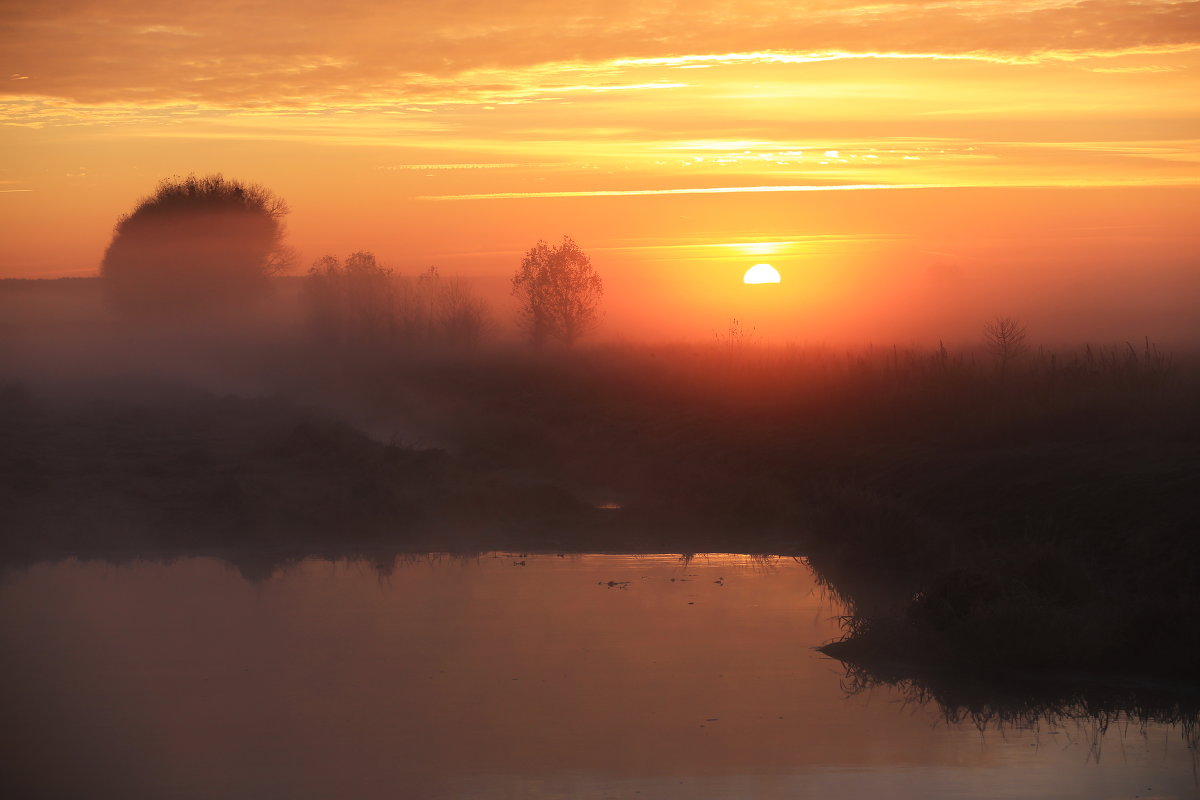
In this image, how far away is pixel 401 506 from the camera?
1912cm

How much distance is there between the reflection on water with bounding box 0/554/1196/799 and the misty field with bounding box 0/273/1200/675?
52.7 inches

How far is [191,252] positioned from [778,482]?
46227 mm

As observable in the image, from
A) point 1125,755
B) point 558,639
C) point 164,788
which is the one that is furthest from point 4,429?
point 1125,755

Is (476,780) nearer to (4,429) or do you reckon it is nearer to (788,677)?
(788,677)

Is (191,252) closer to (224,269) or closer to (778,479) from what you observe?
(224,269)

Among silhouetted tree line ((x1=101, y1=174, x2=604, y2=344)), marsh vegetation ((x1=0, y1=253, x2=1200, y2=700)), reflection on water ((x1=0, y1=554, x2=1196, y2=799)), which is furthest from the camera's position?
silhouetted tree line ((x1=101, y1=174, x2=604, y2=344))

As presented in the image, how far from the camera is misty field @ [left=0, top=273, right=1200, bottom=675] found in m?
11.0

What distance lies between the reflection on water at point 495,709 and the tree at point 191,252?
47.5 meters

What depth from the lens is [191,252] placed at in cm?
5816

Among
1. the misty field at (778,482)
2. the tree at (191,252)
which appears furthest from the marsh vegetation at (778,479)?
the tree at (191,252)

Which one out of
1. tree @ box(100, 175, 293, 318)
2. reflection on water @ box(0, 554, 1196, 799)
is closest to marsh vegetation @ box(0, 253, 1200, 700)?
reflection on water @ box(0, 554, 1196, 799)

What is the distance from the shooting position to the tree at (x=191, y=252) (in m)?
58.6

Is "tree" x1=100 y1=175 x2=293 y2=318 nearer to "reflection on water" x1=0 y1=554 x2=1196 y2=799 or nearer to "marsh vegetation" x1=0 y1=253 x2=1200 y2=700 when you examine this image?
"marsh vegetation" x1=0 y1=253 x2=1200 y2=700

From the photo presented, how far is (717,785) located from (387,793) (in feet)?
7.36
